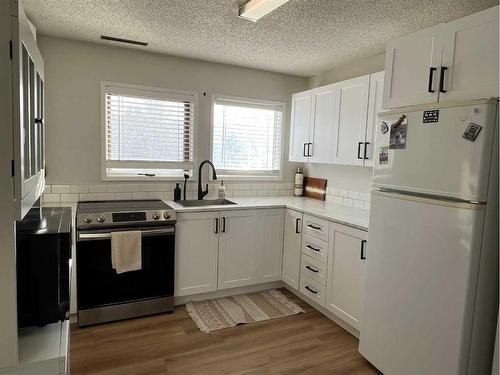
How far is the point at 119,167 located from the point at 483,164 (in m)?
2.98

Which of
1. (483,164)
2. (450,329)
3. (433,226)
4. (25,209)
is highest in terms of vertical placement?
(483,164)

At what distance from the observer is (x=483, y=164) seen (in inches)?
65.4

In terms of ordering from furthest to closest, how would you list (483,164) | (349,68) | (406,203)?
(349,68) → (406,203) → (483,164)

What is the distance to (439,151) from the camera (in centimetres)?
185

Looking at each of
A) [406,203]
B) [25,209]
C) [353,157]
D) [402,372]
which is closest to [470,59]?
[406,203]

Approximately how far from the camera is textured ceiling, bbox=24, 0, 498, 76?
2262 millimetres

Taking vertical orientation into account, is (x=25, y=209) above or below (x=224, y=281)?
above

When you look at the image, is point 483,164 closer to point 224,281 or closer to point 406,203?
point 406,203

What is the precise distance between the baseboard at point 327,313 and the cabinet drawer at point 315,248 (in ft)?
1.58

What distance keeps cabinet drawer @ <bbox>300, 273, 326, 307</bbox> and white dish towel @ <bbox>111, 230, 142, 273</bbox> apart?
151 centimetres

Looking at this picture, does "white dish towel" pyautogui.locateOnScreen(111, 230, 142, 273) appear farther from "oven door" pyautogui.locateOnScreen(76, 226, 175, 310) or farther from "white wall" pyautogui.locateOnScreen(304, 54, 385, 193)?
"white wall" pyautogui.locateOnScreen(304, 54, 385, 193)

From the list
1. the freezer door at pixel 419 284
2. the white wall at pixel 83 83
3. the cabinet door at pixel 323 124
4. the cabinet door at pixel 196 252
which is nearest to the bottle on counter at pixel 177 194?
the cabinet door at pixel 196 252

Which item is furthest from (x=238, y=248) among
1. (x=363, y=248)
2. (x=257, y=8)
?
(x=257, y=8)

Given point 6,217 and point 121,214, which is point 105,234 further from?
point 6,217
